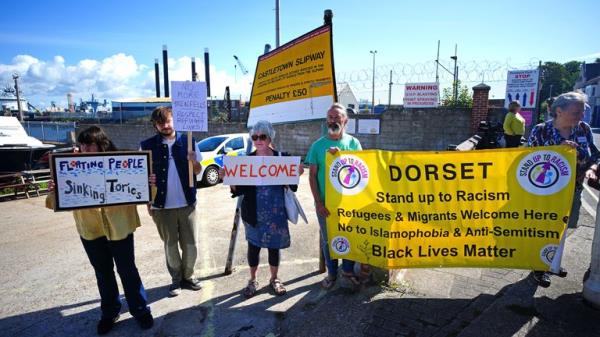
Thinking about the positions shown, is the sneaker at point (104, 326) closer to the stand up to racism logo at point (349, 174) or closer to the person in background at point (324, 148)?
the person in background at point (324, 148)

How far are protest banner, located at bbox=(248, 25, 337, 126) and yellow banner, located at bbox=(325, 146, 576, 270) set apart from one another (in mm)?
1052

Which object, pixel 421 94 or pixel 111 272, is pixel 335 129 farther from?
pixel 421 94

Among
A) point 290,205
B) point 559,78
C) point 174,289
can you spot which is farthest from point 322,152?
point 559,78

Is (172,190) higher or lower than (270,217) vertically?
higher

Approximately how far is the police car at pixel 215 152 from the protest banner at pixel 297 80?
5326 mm

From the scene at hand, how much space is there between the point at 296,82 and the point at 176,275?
260cm

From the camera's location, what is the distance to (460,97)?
16531 mm

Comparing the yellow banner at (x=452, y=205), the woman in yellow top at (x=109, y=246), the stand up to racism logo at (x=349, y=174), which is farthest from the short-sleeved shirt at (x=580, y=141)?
the woman in yellow top at (x=109, y=246)

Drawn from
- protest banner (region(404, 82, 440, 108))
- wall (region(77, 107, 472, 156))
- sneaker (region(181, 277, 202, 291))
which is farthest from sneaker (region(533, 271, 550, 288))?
protest banner (region(404, 82, 440, 108))

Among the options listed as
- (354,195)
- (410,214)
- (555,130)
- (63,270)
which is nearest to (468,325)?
(410,214)

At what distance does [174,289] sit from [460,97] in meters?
16.2

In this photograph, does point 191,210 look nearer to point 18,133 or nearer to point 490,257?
point 490,257

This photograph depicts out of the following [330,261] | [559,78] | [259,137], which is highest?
[559,78]

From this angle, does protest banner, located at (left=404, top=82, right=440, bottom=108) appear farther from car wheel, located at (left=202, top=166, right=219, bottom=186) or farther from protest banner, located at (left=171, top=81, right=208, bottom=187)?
protest banner, located at (left=171, top=81, right=208, bottom=187)
